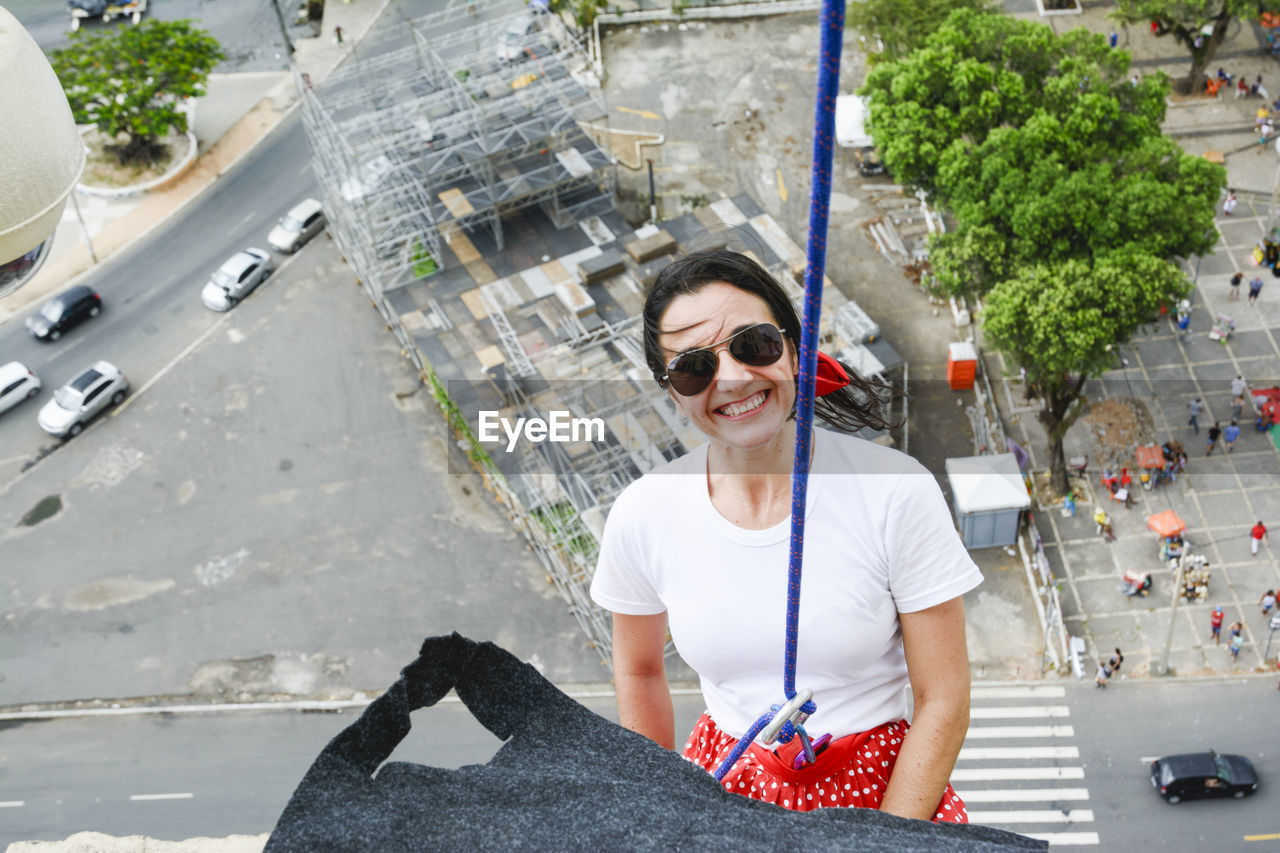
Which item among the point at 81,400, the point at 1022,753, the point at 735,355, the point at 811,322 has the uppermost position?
the point at 811,322

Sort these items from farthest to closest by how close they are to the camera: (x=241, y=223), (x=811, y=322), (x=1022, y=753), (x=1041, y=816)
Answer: (x=241, y=223) → (x=1022, y=753) → (x=1041, y=816) → (x=811, y=322)

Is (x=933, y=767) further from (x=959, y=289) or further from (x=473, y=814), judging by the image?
(x=959, y=289)

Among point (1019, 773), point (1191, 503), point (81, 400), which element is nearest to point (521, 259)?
point (81, 400)

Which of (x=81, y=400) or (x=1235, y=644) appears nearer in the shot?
(x=1235, y=644)

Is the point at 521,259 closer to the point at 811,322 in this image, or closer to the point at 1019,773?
the point at 1019,773

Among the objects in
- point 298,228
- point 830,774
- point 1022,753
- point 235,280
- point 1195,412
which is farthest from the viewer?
point 298,228

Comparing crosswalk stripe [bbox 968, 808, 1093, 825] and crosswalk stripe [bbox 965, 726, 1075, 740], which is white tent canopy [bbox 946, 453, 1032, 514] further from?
crosswalk stripe [bbox 968, 808, 1093, 825]

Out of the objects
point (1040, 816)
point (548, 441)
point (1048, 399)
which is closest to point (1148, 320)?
point (1048, 399)

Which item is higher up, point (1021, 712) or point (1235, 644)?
point (1235, 644)
